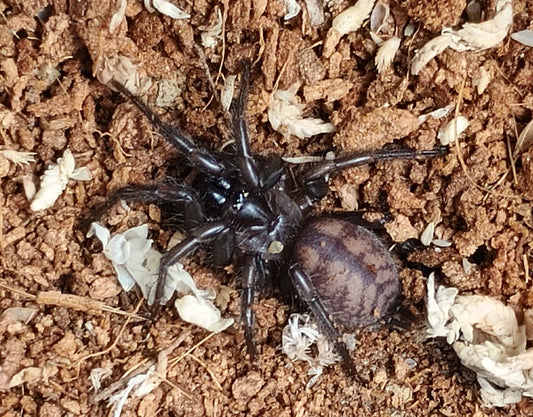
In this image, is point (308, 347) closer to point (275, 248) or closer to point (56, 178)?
point (275, 248)

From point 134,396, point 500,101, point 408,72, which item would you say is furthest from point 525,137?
point 134,396

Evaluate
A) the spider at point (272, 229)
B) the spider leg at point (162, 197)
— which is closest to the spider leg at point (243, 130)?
the spider at point (272, 229)

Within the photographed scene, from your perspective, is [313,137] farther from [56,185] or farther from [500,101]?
[56,185]

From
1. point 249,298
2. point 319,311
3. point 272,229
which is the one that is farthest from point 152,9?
point 319,311

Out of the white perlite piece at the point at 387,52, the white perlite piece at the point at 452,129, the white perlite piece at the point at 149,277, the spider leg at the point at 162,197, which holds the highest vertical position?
the white perlite piece at the point at 387,52

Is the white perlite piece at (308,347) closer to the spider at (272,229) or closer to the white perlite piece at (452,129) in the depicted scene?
the spider at (272,229)

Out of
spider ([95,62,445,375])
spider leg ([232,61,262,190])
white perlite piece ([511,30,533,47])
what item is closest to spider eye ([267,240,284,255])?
spider ([95,62,445,375])
